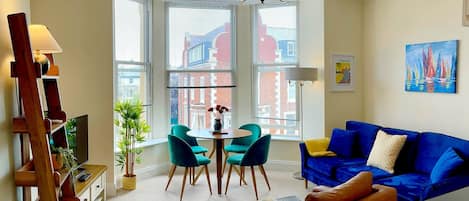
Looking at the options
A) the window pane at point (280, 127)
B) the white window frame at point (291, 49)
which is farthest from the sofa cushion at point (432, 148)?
the white window frame at point (291, 49)

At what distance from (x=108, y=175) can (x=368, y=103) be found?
3.80 meters

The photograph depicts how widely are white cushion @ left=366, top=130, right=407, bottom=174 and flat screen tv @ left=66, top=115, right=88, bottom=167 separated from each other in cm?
321

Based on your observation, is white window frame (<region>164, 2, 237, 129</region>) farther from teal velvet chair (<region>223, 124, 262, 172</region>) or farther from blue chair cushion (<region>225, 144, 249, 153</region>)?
blue chair cushion (<region>225, 144, 249, 153</region>)

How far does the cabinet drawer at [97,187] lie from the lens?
3.83 metres

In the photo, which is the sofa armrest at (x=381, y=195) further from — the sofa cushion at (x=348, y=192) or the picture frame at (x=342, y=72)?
the picture frame at (x=342, y=72)

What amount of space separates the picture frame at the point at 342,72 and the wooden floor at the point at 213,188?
1518 millimetres

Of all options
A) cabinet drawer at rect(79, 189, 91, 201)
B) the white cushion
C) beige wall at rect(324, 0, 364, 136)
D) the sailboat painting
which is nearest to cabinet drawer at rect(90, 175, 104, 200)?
cabinet drawer at rect(79, 189, 91, 201)

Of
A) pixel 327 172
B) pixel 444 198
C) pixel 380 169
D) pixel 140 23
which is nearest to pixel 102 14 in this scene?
pixel 140 23

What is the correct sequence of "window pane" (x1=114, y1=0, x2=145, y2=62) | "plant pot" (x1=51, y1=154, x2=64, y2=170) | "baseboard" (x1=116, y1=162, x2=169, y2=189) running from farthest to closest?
"baseboard" (x1=116, y1=162, x2=169, y2=189)
"window pane" (x1=114, y1=0, x2=145, y2=62)
"plant pot" (x1=51, y1=154, x2=64, y2=170)

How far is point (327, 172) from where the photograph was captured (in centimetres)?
444

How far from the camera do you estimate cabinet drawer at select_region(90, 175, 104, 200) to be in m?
3.83

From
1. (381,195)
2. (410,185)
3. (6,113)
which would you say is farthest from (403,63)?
(6,113)

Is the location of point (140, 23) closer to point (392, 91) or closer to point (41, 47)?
point (41, 47)

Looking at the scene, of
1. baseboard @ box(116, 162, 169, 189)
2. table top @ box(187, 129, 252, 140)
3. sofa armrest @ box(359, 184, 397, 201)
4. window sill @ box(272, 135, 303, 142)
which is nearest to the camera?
sofa armrest @ box(359, 184, 397, 201)
